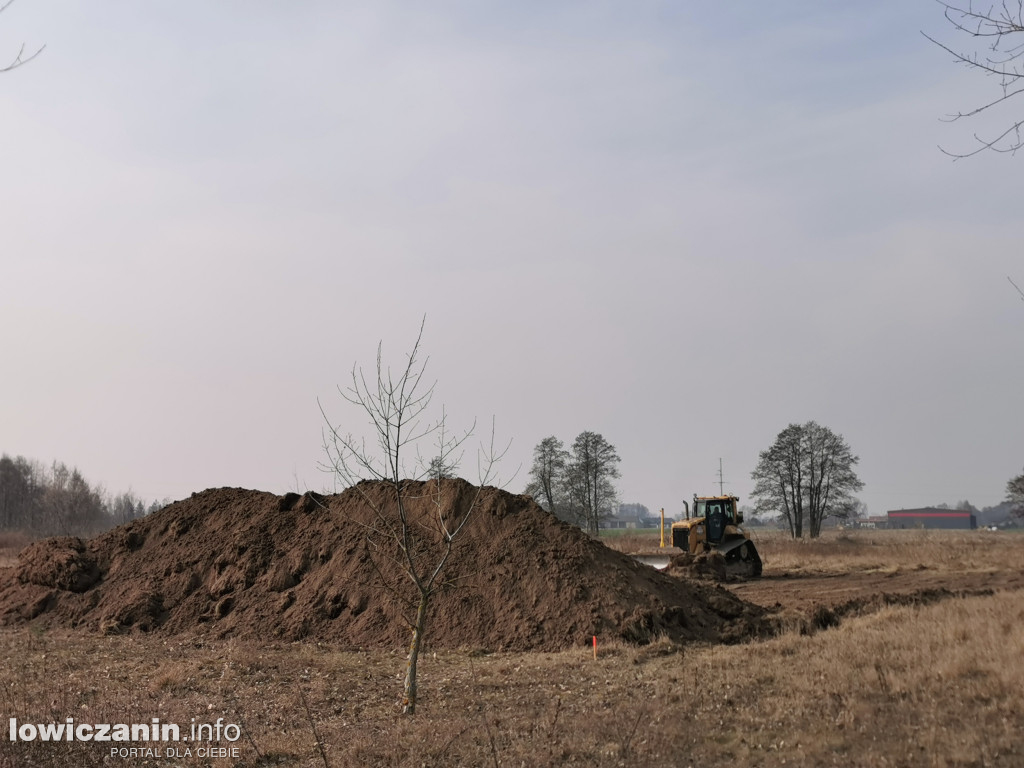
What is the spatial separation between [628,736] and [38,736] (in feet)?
18.4

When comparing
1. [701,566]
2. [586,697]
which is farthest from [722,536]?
[586,697]

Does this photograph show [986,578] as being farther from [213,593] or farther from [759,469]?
[759,469]

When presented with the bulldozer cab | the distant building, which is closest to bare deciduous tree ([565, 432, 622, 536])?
the bulldozer cab

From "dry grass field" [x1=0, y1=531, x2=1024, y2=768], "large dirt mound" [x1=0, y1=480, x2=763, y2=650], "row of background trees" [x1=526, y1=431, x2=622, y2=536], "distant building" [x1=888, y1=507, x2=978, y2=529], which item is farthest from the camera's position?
"distant building" [x1=888, y1=507, x2=978, y2=529]

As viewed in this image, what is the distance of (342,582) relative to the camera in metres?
16.9

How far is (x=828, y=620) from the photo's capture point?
51.7ft

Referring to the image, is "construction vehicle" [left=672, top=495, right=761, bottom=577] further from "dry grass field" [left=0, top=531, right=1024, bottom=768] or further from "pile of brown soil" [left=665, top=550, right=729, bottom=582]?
"dry grass field" [left=0, top=531, right=1024, bottom=768]

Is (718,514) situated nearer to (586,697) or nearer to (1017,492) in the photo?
(586,697)

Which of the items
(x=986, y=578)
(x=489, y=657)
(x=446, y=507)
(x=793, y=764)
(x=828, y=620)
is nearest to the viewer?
(x=793, y=764)

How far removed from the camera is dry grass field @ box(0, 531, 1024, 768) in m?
7.45

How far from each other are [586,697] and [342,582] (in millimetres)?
8078

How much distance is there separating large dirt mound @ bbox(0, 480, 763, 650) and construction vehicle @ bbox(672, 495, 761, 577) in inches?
390

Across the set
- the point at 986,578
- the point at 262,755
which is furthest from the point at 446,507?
the point at 986,578

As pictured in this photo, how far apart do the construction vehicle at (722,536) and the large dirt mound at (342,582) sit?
9.90 meters
